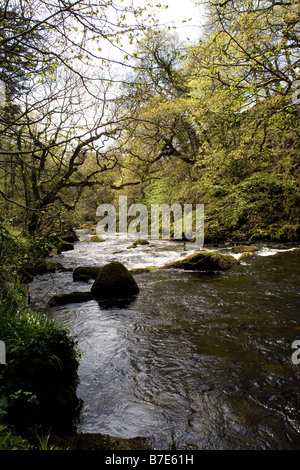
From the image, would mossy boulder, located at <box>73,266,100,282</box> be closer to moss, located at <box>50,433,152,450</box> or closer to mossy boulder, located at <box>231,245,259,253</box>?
mossy boulder, located at <box>231,245,259,253</box>

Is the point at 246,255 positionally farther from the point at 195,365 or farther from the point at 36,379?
the point at 36,379

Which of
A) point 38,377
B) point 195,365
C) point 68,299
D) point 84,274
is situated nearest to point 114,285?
point 68,299

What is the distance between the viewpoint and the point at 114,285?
22.7 ft

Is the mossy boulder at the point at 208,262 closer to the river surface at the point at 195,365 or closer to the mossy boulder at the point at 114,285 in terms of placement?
the river surface at the point at 195,365

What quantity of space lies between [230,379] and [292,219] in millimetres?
10986

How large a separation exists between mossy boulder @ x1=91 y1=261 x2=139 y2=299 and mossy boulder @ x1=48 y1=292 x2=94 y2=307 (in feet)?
0.91

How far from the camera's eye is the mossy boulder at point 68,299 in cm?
650

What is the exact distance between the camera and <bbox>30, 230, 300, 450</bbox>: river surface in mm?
2631

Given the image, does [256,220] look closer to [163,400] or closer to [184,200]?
[184,200]

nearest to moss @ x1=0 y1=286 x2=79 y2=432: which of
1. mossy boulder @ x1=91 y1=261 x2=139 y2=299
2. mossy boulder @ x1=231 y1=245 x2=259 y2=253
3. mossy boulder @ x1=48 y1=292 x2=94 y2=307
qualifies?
mossy boulder @ x1=48 y1=292 x2=94 y2=307

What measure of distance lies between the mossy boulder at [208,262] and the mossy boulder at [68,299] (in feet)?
12.8

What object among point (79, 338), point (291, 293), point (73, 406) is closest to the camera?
point (73, 406)
